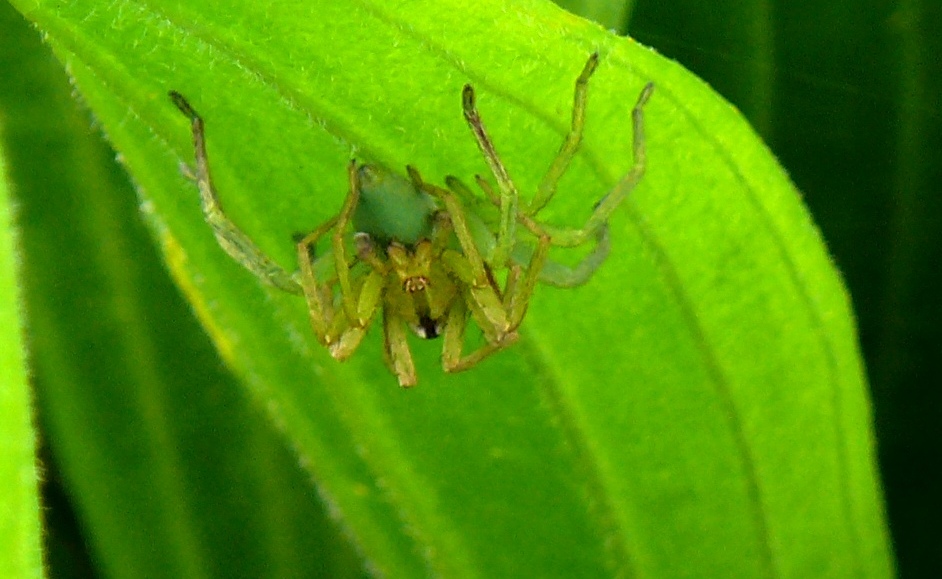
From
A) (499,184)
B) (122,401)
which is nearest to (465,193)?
(499,184)

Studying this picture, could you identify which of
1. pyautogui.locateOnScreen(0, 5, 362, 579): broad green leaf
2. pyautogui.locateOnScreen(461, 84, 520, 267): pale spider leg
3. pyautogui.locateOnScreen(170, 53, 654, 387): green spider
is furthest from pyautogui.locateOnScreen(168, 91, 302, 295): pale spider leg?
pyautogui.locateOnScreen(0, 5, 362, 579): broad green leaf

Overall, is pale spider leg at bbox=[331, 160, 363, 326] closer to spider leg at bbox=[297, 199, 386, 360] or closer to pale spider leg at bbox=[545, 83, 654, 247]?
spider leg at bbox=[297, 199, 386, 360]

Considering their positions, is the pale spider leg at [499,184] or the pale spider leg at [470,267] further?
the pale spider leg at [470,267]

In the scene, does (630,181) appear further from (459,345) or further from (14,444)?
(14,444)

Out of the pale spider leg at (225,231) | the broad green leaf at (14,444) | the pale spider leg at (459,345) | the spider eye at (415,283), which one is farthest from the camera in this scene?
the spider eye at (415,283)

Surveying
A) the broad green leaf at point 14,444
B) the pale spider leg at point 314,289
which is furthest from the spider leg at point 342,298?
the broad green leaf at point 14,444

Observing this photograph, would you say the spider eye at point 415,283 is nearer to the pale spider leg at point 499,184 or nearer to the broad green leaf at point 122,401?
the pale spider leg at point 499,184

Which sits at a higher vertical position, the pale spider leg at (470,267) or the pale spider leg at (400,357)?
the pale spider leg at (470,267)
